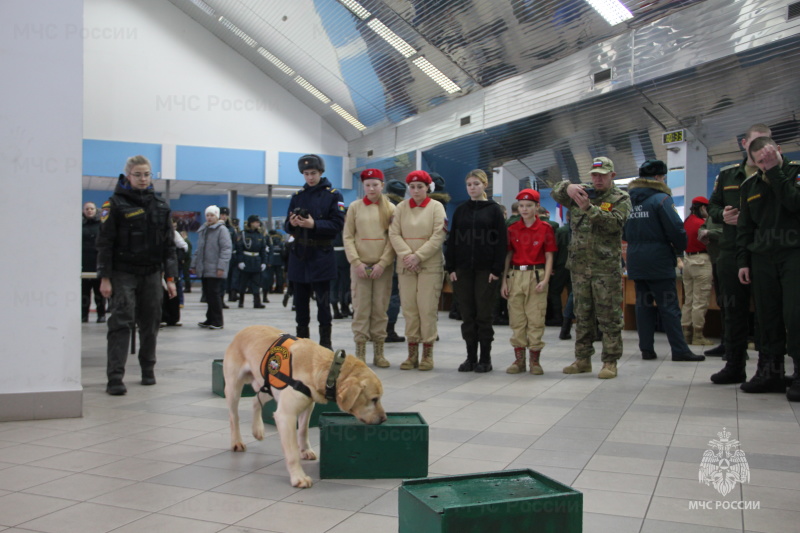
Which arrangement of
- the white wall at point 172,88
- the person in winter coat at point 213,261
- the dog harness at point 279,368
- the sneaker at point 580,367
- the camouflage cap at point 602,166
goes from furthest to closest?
1. the white wall at point 172,88
2. the person in winter coat at point 213,261
3. the sneaker at point 580,367
4. the camouflage cap at point 602,166
5. the dog harness at point 279,368

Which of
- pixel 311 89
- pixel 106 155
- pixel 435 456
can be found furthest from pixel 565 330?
pixel 106 155

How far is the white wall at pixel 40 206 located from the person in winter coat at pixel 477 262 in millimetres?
3264

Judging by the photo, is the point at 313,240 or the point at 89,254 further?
the point at 89,254

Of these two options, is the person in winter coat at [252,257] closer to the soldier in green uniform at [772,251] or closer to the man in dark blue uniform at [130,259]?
the man in dark blue uniform at [130,259]

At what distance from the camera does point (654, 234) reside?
271 inches

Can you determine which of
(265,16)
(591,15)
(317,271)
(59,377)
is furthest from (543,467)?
(265,16)

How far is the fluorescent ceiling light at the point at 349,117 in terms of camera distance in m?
19.7

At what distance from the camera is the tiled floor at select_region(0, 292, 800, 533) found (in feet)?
9.03

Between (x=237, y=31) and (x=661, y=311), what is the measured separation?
50.6 feet

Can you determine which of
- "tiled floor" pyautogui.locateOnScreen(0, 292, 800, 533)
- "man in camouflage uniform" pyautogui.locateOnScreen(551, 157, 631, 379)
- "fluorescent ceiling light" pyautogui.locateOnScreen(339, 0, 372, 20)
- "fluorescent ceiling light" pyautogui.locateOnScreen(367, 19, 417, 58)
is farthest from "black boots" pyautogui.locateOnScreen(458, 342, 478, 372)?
"fluorescent ceiling light" pyautogui.locateOnScreen(339, 0, 372, 20)

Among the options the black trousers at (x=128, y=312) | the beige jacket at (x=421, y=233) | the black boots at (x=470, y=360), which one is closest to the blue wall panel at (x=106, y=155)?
the beige jacket at (x=421, y=233)

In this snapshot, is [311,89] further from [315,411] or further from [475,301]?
[315,411]

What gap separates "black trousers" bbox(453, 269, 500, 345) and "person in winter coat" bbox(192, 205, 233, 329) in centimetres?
464

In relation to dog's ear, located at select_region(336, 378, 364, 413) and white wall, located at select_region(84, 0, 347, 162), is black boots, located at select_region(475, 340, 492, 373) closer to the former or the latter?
dog's ear, located at select_region(336, 378, 364, 413)
